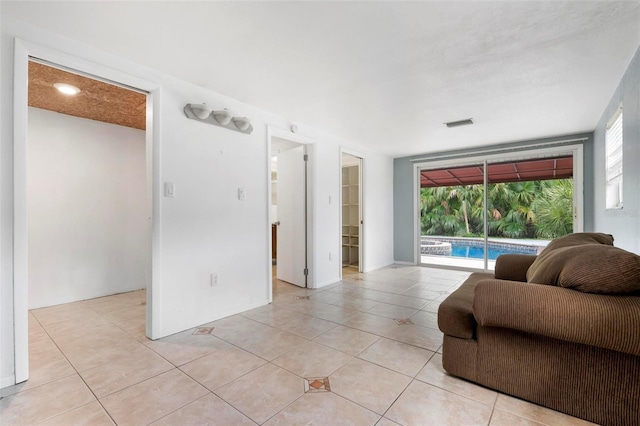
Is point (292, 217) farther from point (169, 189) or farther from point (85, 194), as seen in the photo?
point (85, 194)

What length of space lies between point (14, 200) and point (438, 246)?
22.5 ft

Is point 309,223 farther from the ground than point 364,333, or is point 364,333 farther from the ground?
point 309,223

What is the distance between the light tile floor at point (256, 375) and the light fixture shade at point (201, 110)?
202 cm

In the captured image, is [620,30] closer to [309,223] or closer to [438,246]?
[309,223]

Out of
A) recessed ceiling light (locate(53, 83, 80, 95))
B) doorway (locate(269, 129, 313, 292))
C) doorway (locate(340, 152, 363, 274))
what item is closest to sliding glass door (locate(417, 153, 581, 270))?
doorway (locate(340, 152, 363, 274))

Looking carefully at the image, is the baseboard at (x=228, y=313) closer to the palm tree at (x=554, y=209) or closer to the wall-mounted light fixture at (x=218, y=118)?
the wall-mounted light fixture at (x=218, y=118)

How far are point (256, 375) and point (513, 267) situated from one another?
243cm

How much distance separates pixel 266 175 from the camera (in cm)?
343

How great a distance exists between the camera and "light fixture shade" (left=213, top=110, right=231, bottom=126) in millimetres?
2861

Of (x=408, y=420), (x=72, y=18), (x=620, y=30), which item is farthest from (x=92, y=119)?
(x=620, y=30)

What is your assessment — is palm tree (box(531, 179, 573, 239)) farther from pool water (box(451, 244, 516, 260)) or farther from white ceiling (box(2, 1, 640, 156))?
white ceiling (box(2, 1, 640, 156))

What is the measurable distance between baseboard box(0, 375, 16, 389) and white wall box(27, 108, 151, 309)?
1.53m

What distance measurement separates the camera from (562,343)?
149cm

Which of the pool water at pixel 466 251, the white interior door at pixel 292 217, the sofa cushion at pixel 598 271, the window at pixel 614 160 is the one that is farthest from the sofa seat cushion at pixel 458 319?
the pool water at pixel 466 251
